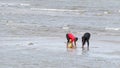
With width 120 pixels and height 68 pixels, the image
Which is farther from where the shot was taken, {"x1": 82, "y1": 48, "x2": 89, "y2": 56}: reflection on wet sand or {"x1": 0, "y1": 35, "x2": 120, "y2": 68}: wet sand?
{"x1": 82, "y1": 48, "x2": 89, "y2": 56}: reflection on wet sand

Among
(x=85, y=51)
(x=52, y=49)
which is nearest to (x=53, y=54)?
(x=52, y=49)

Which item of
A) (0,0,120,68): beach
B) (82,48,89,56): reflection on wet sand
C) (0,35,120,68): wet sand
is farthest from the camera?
(82,48,89,56): reflection on wet sand

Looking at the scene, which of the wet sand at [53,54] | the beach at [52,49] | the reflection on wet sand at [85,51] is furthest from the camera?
the reflection on wet sand at [85,51]

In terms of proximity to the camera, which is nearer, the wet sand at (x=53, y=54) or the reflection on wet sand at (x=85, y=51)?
the wet sand at (x=53, y=54)

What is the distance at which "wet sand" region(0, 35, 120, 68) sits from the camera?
1511cm

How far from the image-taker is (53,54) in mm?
17031

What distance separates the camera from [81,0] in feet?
237

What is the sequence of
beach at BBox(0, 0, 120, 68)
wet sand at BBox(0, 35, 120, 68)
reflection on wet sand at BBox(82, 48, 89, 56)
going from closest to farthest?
wet sand at BBox(0, 35, 120, 68), beach at BBox(0, 0, 120, 68), reflection on wet sand at BBox(82, 48, 89, 56)

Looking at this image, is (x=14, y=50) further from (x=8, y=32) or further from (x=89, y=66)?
(x=8, y=32)

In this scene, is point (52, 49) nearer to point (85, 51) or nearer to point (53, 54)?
point (85, 51)

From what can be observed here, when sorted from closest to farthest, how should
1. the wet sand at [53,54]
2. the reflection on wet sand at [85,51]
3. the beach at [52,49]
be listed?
the wet sand at [53,54] → the beach at [52,49] → the reflection on wet sand at [85,51]

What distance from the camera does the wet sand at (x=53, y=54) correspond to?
15113mm

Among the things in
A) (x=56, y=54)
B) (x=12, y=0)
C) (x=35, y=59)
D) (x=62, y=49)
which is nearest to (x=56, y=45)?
(x=62, y=49)

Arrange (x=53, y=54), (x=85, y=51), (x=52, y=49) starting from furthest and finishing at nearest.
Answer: (x=52, y=49)
(x=85, y=51)
(x=53, y=54)
